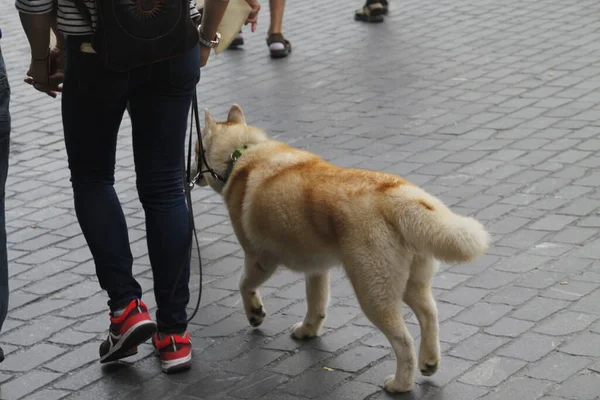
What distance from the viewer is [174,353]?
14.4 ft

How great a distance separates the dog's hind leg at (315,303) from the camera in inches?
180

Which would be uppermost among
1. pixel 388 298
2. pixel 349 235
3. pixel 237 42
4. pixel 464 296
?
pixel 349 235

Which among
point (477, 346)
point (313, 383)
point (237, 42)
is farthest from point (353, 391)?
point (237, 42)

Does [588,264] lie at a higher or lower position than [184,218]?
lower

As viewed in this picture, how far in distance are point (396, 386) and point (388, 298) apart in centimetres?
→ 37

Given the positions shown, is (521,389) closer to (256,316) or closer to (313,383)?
(313,383)

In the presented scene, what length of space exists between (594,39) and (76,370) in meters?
6.72

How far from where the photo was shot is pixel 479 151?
6945 millimetres

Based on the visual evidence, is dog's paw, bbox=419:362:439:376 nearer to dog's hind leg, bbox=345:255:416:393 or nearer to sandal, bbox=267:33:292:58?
dog's hind leg, bbox=345:255:416:393

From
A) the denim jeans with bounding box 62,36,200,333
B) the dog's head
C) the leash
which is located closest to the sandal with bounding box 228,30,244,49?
the leash

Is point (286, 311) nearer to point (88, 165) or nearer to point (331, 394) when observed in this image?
point (331, 394)

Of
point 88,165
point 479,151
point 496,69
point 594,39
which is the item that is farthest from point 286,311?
point 594,39

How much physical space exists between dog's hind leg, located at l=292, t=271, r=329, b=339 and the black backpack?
4.24ft

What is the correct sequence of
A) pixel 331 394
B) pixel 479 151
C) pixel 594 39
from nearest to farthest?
pixel 331 394, pixel 479 151, pixel 594 39
